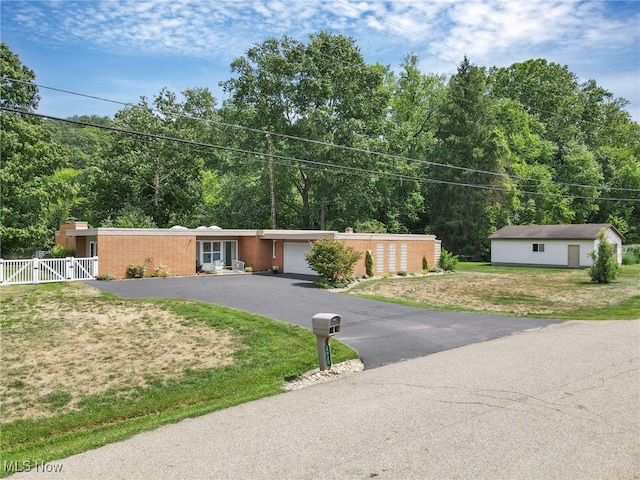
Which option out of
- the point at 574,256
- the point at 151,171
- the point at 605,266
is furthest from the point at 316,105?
the point at 605,266

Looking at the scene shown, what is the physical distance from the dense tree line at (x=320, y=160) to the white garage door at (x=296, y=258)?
686cm

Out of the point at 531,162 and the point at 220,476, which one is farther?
the point at 531,162

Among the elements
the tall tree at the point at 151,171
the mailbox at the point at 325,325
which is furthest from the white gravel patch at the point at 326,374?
the tall tree at the point at 151,171

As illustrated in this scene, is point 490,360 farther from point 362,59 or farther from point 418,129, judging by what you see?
point 418,129

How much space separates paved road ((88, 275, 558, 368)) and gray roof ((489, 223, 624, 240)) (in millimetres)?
23443

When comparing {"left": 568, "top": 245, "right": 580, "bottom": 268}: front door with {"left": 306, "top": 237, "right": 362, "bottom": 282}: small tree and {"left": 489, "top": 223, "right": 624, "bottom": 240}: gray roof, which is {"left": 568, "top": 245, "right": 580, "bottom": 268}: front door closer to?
{"left": 489, "top": 223, "right": 624, "bottom": 240}: gray roof

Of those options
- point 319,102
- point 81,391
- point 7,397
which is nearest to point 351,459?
point 81,391

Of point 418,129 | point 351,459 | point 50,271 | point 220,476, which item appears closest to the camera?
point 220,476

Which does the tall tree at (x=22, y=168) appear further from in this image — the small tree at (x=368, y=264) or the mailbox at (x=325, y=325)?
the mailbox at (x=325, y=325)

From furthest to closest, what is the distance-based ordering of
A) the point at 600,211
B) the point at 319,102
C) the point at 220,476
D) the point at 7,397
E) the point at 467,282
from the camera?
1. the point at 600,211
2. the point at 319,102
3. the point at 467,282
4. the point at 7,397
5. the point at 220,476

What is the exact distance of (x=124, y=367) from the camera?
9672 millimetres

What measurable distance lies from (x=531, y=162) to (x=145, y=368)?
52.5 metres

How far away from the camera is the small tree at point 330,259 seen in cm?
2377

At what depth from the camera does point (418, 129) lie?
5141cm
